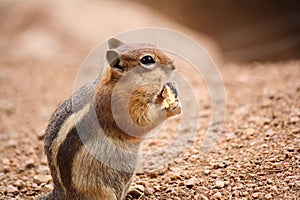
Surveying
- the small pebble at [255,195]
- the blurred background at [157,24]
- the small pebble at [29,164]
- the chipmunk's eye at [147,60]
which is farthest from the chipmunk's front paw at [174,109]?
the blurred background at [157,24]

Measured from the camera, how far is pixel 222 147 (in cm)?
413

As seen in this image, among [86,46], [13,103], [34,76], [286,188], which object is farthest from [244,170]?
[86,46]

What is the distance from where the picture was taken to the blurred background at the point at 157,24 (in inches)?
334

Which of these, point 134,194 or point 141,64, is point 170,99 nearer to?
point 141,64

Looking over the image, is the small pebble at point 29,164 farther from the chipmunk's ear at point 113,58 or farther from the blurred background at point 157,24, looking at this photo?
the blurred background at point 157,24

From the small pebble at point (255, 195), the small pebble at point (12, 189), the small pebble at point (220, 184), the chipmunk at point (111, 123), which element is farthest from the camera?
the small pebble at point (12, 189)

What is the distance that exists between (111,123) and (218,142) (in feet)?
4.86

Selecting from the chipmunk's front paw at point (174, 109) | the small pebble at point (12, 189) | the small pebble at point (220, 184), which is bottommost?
the small pebble at point (12, 189)

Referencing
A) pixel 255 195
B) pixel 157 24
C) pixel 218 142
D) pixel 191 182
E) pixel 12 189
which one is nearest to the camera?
pixel 255 195

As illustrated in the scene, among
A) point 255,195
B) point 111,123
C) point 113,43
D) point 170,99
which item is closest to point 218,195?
point 255,195

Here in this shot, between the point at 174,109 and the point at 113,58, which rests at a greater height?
the point at 113,58

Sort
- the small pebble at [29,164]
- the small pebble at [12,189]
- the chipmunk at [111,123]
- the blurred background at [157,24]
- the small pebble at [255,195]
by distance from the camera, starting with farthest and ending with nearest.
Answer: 1. the blurred background at [157,24]
2. the small pebble at [29,164]
3. the small pebble at [12,189]
4. the small pebble at [255,195]
5. the chipmunk at [111,123]

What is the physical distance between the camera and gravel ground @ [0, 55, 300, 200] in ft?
11.3

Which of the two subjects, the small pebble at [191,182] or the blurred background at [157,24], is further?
the blurred background at [157,24]
